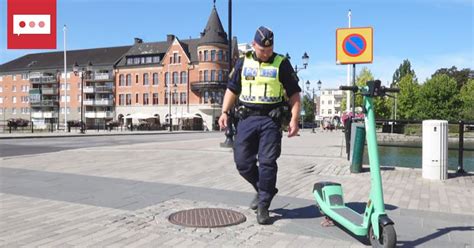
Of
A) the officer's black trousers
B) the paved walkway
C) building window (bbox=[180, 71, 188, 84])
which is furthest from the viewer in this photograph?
building window (bbox=[180, 71, 188, 84])

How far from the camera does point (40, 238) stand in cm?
400

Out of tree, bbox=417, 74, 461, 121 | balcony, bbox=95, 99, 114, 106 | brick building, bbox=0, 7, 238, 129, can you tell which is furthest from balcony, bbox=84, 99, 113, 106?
tree, bbox=417, 74, 461, 121

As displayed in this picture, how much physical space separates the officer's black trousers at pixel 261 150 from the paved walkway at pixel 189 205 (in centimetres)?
43

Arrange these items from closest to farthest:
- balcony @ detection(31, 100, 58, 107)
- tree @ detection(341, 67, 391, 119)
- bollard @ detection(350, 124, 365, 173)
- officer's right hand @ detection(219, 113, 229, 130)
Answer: officer's right hand @ detection(219, 113, 229, 130) → bollard @ detection(350, 124, 365, 173) → tree @ detection(341, 67, 391, 119) → balcony @ detection(31, 100, 58, 107)

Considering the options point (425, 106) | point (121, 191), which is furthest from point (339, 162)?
point (425, 106)

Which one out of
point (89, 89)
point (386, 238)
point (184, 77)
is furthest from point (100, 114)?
point (386, 238)

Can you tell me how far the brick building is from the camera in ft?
237

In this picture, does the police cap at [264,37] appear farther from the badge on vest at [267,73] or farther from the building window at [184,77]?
the building window at [184,77]

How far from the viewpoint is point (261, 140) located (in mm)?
4574

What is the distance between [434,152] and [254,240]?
5242mm

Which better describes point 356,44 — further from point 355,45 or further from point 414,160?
point 414,160

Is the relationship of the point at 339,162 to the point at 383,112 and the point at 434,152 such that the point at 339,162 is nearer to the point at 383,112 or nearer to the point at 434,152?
the point at 434,152

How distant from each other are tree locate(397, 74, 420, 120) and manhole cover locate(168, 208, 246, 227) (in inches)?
2890

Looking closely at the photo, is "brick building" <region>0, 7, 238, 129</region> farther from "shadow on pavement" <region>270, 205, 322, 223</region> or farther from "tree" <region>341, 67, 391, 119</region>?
"shadow on pavement" <region>270, 205, 322, 223</region>
